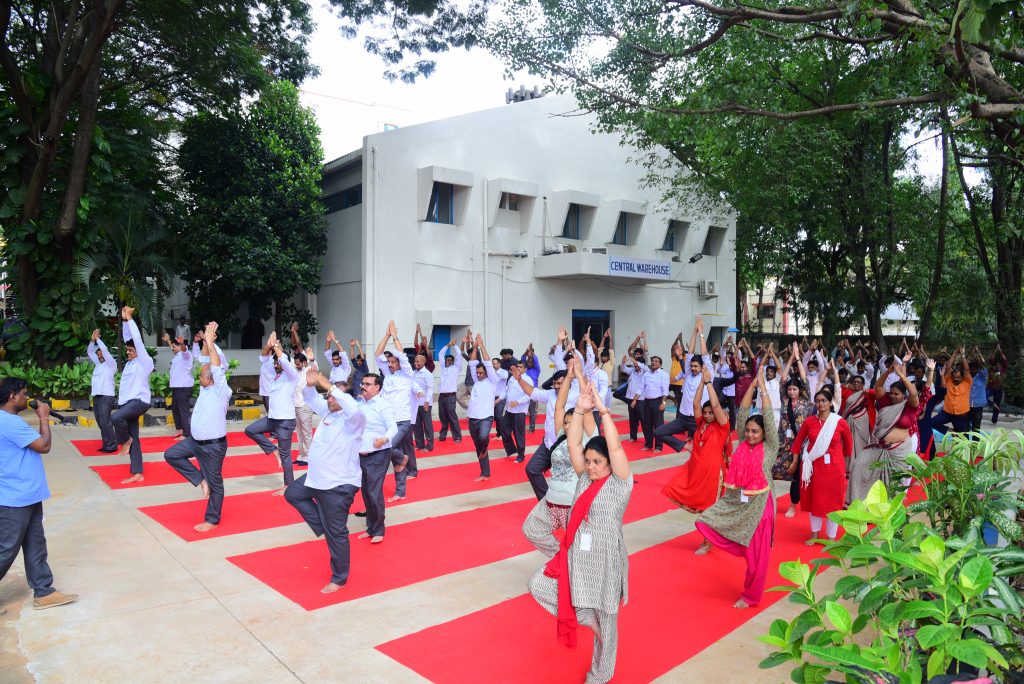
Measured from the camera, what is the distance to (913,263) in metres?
19.6

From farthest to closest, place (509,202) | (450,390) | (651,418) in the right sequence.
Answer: (509,202) < (450,390) < (651,418)

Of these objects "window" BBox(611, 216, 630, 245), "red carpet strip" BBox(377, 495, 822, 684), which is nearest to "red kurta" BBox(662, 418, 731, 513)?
"red carpet strip" BBox(377, 495, 822, 684)

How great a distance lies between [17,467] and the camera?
16.1 ft

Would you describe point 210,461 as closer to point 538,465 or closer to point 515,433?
point 538,465

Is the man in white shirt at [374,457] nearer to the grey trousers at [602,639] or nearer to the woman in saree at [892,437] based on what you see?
the grey trousers at [602,639]

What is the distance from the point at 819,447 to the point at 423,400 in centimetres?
585

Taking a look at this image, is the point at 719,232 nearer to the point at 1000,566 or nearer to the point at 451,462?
the point at 451,462

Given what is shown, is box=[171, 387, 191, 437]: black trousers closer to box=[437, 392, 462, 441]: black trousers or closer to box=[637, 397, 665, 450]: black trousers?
box=[437, 392, 462, 441]: black trousers

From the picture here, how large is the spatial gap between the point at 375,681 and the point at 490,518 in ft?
11.7

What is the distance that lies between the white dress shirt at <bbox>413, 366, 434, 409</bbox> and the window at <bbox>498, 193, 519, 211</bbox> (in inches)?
389

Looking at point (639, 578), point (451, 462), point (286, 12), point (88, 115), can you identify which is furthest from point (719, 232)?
point (639, 578)

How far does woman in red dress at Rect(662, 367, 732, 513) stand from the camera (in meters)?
6.88

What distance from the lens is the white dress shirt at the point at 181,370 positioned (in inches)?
410

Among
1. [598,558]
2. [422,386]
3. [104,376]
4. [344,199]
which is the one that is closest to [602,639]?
[598,558]
